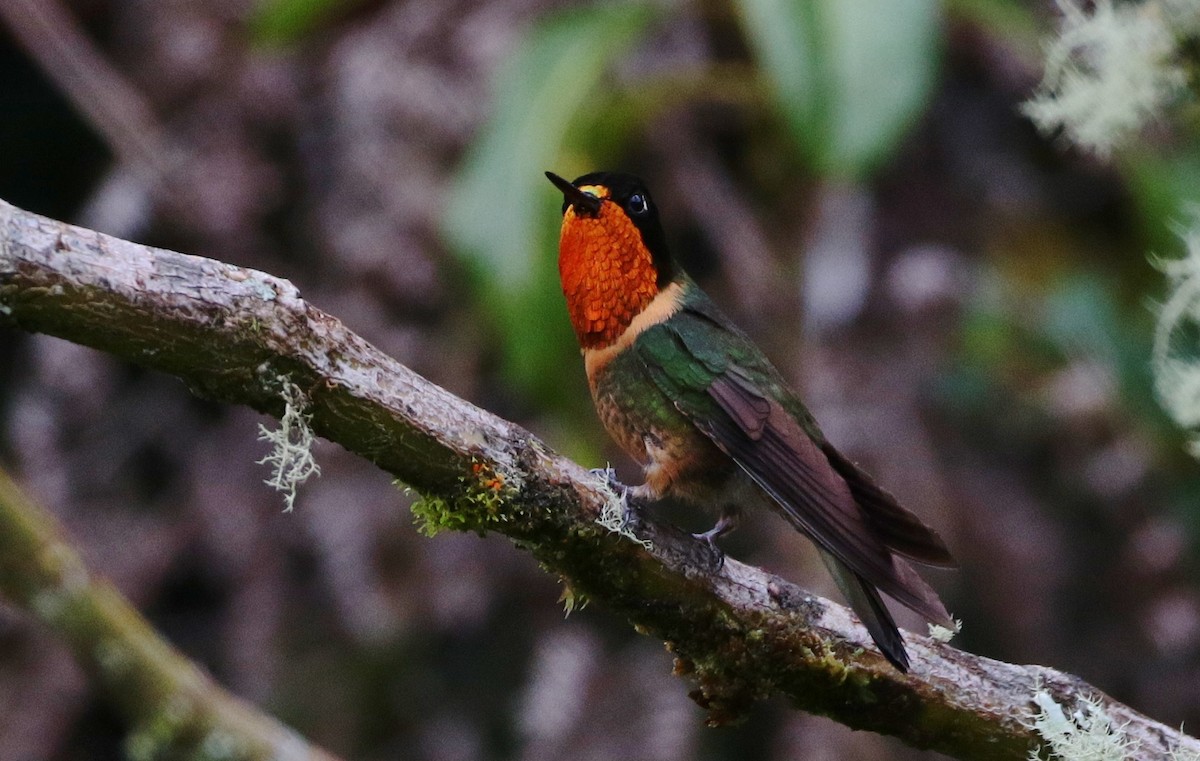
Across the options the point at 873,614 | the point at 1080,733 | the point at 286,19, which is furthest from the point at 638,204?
the point at 286,19

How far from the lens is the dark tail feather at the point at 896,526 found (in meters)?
2.00

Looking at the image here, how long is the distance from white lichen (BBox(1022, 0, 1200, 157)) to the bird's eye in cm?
68

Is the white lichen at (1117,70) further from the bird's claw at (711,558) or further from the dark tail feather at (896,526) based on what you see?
the bird's claw at (711,558)

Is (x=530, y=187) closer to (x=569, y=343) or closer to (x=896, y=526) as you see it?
(x=569, y=343)

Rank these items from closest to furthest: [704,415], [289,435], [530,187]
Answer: [289,435] → [704,415] → [530,187]

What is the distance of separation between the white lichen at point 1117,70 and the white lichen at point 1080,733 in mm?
878

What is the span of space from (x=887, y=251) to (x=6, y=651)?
317 centimetres

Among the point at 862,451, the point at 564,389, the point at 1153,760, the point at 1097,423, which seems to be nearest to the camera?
the point at 1153,760

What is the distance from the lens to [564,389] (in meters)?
3.43

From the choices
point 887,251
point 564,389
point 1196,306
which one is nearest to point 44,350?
point 564,389

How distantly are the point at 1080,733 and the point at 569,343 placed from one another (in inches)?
76.7

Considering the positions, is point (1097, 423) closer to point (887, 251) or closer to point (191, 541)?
point (887, 251)

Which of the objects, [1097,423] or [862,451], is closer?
[862,451]

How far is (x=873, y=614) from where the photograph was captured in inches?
70.3
